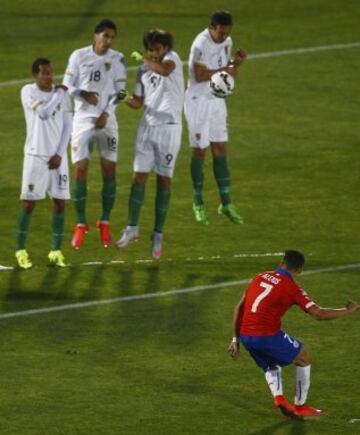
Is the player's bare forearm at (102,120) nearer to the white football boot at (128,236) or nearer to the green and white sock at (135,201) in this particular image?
the green and white sock at (135,201)

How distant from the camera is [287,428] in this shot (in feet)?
59.1

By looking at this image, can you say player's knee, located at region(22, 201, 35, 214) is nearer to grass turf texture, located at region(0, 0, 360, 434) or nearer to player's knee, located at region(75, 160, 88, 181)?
grass turf texture, located at region(0, 0, 360, 434)

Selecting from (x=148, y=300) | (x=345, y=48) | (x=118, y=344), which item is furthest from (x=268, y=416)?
(x=345, y=48)

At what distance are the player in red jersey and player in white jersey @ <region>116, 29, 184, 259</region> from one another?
568 cm

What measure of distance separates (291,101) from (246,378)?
14758mm

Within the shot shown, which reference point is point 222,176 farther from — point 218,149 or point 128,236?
point 128,236

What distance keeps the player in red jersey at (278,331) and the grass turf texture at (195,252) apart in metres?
0.27

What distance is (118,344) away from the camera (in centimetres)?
2075

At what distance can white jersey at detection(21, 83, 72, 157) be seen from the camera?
2317cm

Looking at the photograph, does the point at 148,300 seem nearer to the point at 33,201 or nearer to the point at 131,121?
the point at 33,201

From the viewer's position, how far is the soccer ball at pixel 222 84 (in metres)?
25.1

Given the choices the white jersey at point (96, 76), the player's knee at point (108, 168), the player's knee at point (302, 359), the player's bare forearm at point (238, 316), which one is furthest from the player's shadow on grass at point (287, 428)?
the white jersey at point (96, 76)

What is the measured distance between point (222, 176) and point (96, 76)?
301 cm

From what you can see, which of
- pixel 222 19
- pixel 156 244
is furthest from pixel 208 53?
pixel 156 244
